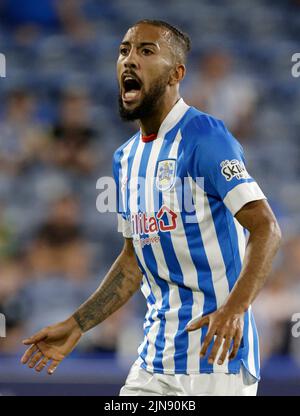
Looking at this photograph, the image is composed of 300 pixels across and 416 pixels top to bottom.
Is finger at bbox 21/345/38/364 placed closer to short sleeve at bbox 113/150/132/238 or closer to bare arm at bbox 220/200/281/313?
short sleeve at bbox 113/150/132/238

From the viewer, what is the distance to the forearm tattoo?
3.56m

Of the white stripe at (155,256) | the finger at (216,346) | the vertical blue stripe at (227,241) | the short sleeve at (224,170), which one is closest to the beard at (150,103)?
the white stripe at (155,256)

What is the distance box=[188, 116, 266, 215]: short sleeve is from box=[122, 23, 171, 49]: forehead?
0.49 meters

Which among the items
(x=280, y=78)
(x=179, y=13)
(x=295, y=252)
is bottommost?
(x=295, y=252)

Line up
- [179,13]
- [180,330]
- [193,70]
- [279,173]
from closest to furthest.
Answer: [180,330], [279,173], [193,70], [179,13]

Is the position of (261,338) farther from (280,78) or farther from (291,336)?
(280,78)

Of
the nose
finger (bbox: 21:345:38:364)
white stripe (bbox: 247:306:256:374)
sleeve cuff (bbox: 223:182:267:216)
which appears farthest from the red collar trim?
finger (bbox: 21:345:38:364)

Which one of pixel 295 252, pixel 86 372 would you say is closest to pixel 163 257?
pixel 86 372

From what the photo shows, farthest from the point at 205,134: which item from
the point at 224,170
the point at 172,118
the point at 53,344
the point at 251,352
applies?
the point at 53,344

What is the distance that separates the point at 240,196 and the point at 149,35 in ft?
2.54

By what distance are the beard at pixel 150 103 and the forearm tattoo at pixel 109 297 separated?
0.60 metres

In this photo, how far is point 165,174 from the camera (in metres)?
3.25

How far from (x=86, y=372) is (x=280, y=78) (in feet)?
12.5

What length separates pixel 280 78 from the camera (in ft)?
25.9
